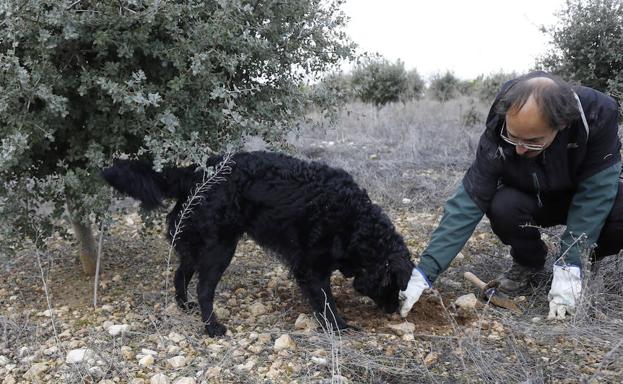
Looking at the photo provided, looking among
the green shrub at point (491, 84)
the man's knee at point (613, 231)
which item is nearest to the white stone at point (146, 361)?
the man's knee at point (613, 231)

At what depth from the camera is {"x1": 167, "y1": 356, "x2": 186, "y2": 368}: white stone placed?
8.55 feet

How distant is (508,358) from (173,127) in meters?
2.04

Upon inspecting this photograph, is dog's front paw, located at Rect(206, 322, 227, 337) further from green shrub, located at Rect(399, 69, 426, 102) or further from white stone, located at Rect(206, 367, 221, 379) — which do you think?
green shrub, located at Rect(399, 69, 426, 102)

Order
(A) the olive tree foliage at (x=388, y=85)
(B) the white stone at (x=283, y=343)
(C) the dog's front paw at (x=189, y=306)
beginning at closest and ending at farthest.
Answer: (B) the white stone at (x=283, y=343) → (C) the dog's front paw at (x=189, y=306) → (A) the olive tree foliage at (x=388, y=85)

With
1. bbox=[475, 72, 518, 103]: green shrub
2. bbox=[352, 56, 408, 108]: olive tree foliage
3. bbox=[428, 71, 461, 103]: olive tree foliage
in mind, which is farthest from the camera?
bbox=[428, 71, 461, 103]: olive tree foliage

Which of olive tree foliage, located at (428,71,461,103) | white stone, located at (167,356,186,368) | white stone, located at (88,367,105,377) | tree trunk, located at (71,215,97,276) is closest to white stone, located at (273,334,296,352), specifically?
white stone, located at (167,356,186,368)

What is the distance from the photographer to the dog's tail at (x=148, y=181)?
293cm

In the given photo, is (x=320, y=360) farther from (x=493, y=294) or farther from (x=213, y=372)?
(x=493, y=294)

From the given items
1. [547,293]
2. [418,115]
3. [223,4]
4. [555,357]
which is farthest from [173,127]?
[418,115]

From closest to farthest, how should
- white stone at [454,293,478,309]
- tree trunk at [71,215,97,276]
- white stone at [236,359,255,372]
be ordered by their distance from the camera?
white stone at [236,359,255,372], white stone at [454,293,478,309], tree trunk at [71,215,97,276]

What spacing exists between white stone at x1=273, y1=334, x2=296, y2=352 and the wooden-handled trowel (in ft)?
4.04

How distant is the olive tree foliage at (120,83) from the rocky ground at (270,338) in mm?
560

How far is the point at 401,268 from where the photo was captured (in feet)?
10.3

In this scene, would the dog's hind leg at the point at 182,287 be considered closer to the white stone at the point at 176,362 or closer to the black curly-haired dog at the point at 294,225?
the black curly-haired dog at the point at 294,225
